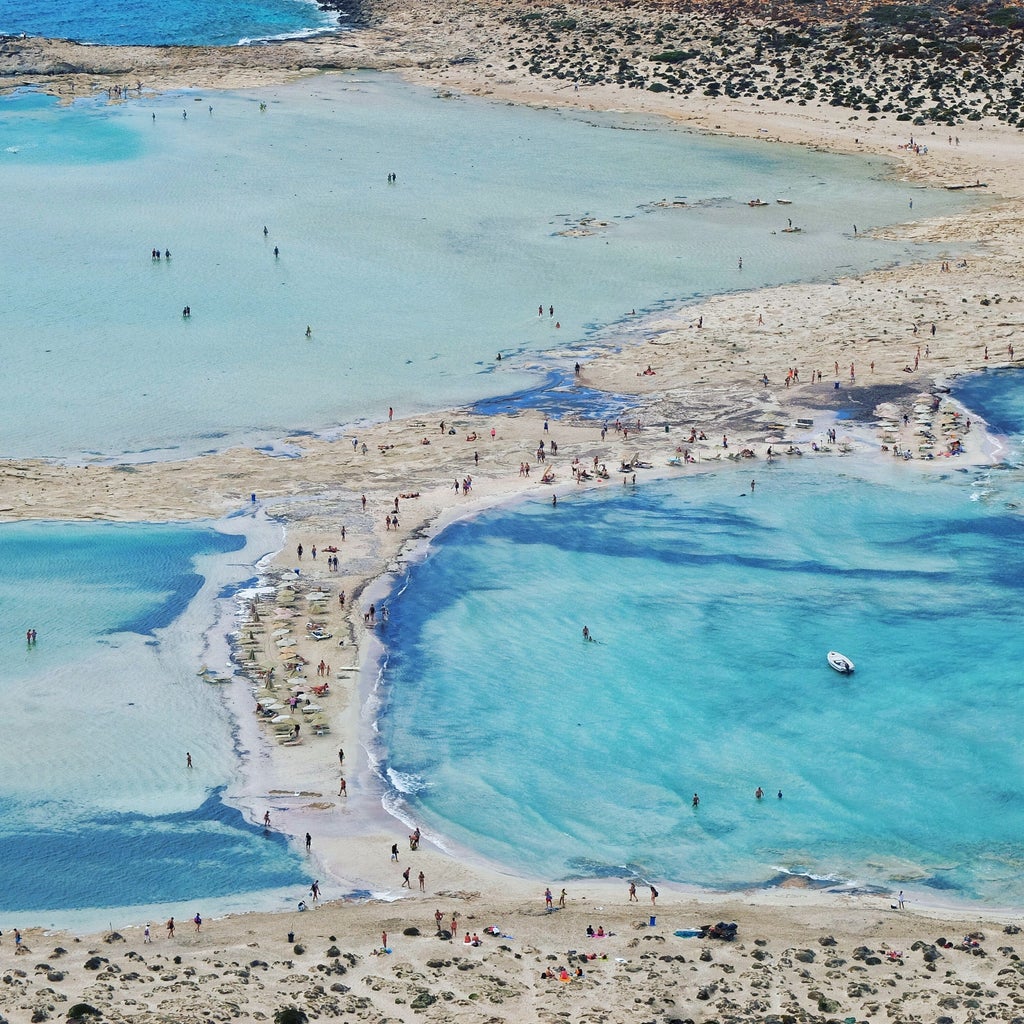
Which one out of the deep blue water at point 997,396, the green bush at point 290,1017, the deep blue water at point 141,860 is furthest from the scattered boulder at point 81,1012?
the deep blue water at point 997,396

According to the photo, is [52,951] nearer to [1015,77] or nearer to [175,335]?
[175,335]

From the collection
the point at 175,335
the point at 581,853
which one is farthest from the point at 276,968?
the point at 175,335

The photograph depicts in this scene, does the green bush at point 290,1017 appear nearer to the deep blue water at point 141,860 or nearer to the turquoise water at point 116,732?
the turquoise water at point 116,732

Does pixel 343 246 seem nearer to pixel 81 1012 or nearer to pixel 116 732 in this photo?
pixel 116 732

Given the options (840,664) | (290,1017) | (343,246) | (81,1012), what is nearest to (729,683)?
(840,664)

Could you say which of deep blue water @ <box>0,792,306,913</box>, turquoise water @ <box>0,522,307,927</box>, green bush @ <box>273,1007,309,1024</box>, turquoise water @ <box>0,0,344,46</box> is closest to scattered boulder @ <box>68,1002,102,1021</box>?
green bush @ <box>273,1007,309,1024</box>
